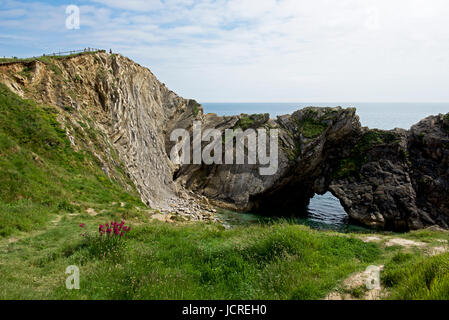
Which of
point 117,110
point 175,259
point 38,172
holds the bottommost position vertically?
point 175,259

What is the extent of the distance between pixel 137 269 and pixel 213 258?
223cm

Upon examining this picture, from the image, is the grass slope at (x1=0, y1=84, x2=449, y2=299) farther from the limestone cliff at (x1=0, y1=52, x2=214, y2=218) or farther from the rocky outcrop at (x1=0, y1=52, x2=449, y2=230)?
the rocky outcrop at (x1=0, y1=52, x2=449, y2=230)

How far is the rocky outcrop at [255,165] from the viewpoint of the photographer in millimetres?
29492

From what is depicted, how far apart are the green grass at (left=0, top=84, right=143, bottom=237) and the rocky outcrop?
3807 mm

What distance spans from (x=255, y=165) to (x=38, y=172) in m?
26.8

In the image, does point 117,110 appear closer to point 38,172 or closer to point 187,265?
point 38,172

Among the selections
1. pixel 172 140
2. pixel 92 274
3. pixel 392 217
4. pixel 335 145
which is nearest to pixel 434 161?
pixel 392 217

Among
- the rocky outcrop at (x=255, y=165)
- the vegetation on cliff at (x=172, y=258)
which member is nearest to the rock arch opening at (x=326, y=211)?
the rocky outcrop at (x=255, y=165)

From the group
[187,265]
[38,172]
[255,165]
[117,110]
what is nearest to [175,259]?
[187,265]

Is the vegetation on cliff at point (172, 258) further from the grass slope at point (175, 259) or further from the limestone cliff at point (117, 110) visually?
the limestone cliff at point (117, 110)

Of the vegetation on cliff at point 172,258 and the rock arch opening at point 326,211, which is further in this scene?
the rock arch opening at point 326,211

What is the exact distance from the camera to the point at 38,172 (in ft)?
53.6

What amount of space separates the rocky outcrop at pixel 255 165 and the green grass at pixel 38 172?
12.5 ft

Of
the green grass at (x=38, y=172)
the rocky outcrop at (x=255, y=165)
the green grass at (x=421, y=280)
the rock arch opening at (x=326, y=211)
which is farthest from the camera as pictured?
the rock arch opening at (x=326, y=211)
